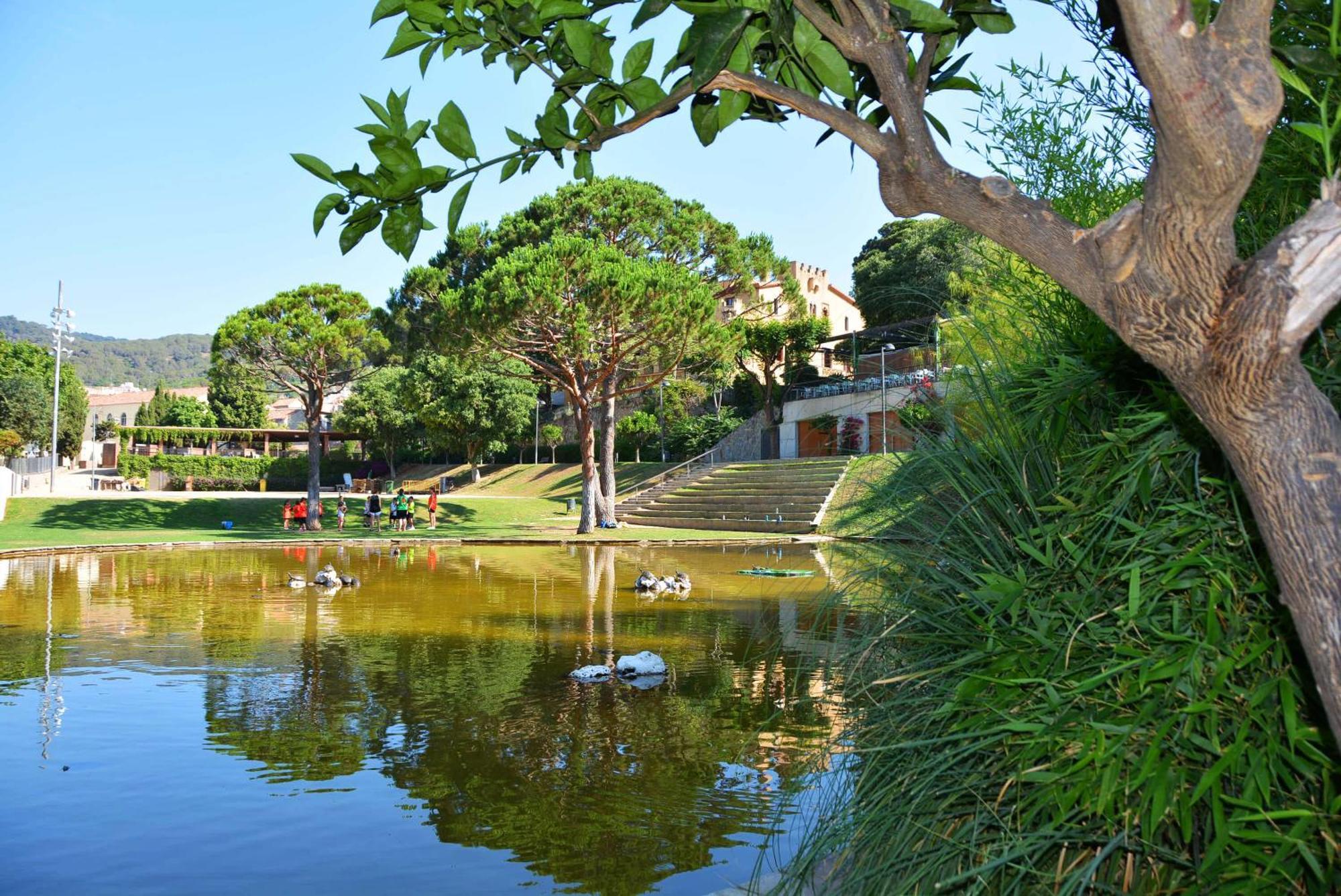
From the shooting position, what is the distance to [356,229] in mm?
2066

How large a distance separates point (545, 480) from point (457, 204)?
1678 inches

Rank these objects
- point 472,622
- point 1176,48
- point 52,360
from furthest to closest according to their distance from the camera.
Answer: point 52,360 → point 472,622 → point 1176,48

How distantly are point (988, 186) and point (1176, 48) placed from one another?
42 centimetres

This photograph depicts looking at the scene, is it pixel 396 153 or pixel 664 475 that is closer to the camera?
pixel 396 153

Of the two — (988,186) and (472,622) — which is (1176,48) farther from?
(472,622)

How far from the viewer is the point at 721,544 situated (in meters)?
22.9

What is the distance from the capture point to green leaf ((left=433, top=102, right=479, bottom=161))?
6.55 feet

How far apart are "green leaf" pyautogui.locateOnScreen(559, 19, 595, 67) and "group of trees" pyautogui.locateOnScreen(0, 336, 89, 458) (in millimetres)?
50752

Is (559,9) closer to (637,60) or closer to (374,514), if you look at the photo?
(637,60)

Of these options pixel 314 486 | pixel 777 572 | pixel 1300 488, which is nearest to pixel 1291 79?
pixel 1300 488

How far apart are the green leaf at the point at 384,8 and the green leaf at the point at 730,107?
2.28 ft

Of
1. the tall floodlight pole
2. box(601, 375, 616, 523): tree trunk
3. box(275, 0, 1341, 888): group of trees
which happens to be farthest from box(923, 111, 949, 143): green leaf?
the tall floodlight pole

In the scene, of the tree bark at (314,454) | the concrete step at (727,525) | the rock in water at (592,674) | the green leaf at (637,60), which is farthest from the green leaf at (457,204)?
the tree bark at (314,454)

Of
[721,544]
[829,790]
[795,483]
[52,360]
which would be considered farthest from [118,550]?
[52,360]
